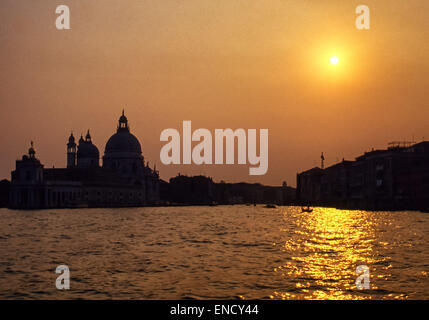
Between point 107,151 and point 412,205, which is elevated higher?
point 107,151

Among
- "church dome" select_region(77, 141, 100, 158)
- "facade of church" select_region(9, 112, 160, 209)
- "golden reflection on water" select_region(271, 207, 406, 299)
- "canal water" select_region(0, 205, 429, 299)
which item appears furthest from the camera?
"church dome" select_region(77, 141, 100, 158)

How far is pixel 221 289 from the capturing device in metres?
17.0

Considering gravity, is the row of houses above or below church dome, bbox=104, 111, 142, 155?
below

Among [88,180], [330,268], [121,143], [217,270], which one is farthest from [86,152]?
[330,268]

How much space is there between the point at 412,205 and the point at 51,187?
88526 millimetres

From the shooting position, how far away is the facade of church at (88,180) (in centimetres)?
14738

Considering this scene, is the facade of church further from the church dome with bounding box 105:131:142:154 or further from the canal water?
the canal water

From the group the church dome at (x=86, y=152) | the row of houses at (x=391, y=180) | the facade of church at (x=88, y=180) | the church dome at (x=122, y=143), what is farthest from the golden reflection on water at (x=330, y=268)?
the church dome at (x=86, y=152)

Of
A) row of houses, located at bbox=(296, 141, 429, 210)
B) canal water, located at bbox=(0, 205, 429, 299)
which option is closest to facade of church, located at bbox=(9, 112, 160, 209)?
row of houses, located at bbox=(296, 141, 429, 210)

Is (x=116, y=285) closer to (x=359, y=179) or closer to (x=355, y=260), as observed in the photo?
(x=355, y=260)

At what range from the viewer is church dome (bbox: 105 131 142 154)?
19262 cm

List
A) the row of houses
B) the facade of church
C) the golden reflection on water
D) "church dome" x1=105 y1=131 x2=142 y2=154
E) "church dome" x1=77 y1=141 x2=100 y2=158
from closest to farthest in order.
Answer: the golden reflection on water < the row of houses < the facade of church < "church dome" x1=105 y1=131 x2=142 y2=154 < "church dome" x1=77 y1=141 x2=100 y2=158

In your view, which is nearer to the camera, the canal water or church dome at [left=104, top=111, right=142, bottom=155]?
the canal water
